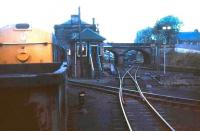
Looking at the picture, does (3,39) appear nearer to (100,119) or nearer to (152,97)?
(100,119)

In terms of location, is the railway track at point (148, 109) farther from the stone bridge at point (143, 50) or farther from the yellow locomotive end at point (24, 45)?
the stone bridge at point (143, 50)

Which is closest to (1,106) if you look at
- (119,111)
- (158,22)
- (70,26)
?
(119,111)

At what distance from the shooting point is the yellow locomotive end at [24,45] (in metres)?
14.0

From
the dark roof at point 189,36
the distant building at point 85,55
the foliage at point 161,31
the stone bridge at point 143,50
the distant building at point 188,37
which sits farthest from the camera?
the dark roof at point 189,36

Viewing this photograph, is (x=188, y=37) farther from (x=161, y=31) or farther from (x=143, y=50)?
(x=143, y=50)

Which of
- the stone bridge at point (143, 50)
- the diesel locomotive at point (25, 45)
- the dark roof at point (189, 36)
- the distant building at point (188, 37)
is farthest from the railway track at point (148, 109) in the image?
the dark roof at point (189, 36)

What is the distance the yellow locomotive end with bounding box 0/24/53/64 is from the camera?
1402 cm

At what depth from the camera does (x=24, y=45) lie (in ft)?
46.5

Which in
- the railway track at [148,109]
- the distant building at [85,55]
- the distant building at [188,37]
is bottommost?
the railway track at [148,109]

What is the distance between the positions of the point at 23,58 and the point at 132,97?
30.5 feet

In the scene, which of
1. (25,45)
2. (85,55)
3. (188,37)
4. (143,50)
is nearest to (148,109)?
(25,45)

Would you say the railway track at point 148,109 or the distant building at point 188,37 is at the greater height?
the distant building at point 188,37

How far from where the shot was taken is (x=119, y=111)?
17.0m

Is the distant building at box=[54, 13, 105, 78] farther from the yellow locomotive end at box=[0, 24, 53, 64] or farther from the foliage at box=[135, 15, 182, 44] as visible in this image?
the foliage at box=[135, 15, 182, 44]
